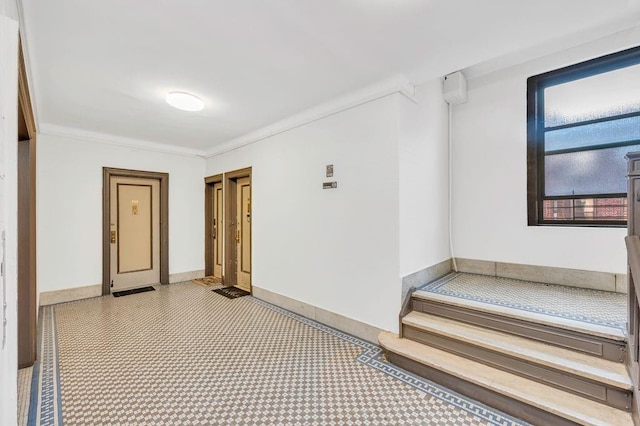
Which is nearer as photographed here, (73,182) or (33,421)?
(33,421)

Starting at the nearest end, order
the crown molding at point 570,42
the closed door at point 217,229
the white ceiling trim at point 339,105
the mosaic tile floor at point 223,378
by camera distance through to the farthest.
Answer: the mosaic tile floor at point 223,378
the crown molding at point 570,42
the white ceiling trim at point 339,105
the closed door at point 217,229

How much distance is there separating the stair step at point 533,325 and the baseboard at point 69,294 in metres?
4.58

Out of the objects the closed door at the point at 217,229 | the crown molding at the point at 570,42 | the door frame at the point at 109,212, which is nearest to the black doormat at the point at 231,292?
the closed door at the point at 217,229

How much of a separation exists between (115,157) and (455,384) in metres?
5.32

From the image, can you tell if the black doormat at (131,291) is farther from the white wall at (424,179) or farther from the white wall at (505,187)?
the white wall at (505,187)

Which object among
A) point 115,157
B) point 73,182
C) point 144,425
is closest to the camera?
point 144,425

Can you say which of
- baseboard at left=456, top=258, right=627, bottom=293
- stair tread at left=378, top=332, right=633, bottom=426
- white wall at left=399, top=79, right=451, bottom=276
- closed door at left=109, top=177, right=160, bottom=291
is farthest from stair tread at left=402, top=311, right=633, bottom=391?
closed door at left=109, top=177, right=160, bottom=291

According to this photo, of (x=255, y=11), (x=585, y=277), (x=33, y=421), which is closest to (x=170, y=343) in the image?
(x=33, y=421)

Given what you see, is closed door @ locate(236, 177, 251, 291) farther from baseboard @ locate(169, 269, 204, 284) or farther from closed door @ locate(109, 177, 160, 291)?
closed door @ locate(109, 177, 160, 291)

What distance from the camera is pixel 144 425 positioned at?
1819 mm

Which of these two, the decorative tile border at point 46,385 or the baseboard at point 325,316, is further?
the baseboard at point 325,316

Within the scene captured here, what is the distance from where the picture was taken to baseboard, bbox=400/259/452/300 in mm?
2797

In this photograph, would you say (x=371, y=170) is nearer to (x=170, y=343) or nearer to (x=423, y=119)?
(x=423, y=119)

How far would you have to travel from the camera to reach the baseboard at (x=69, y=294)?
4000 millimetres
